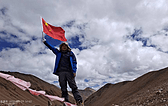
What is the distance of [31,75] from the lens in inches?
2002

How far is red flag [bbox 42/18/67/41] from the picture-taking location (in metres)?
5.51

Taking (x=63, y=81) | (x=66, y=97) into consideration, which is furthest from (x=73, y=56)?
(x=66, y=97)

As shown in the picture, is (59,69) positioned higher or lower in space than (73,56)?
lower

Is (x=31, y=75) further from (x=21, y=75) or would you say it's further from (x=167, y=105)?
(x=167, y=105)

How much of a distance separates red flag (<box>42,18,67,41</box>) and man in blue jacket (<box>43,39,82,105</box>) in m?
1.06

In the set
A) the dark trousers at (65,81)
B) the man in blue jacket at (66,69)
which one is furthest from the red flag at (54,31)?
the dark trousers at (65,81)

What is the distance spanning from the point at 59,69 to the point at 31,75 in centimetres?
5110

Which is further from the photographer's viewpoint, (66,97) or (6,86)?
(6,86)

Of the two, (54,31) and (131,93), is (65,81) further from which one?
(131,93)

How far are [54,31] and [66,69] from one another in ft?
7.33

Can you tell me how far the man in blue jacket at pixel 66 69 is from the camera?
14.5ft

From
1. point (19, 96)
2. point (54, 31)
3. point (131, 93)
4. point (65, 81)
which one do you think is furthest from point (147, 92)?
point (19, 96)

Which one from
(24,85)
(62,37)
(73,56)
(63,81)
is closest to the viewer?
(24,85)

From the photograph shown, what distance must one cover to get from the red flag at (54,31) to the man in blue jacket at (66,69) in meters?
1.06
